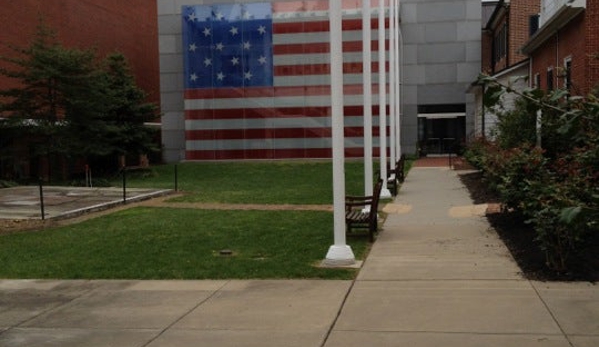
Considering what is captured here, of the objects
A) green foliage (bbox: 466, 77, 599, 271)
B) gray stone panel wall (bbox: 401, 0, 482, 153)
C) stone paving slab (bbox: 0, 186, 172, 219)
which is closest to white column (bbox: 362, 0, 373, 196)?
green foliage (bbox: 466, 77, 599, 271)

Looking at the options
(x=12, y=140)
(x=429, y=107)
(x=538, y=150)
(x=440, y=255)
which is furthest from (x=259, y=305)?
(x=429, y=107)

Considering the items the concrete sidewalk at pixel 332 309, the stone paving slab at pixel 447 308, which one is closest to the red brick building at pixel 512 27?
the concrete sidewalk at pixel 332 309

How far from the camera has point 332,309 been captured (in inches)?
269

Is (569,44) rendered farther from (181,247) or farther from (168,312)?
(168,312)

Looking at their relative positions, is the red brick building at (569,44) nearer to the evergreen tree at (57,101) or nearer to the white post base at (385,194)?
the white post base at (385,194)

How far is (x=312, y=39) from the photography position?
39.6 m

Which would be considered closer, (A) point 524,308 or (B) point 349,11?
(A) point 524,308

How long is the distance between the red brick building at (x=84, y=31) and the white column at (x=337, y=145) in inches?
600

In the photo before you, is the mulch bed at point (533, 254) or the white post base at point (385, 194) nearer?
the mulch bed at point (533, 254)

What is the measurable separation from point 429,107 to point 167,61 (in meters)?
17.3

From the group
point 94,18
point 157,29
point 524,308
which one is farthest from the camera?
point 157,29

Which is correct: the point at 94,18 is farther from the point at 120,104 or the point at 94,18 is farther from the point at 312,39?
the point at 312,39

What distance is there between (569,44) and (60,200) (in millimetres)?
14699

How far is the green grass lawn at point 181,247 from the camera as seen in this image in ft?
29.9
